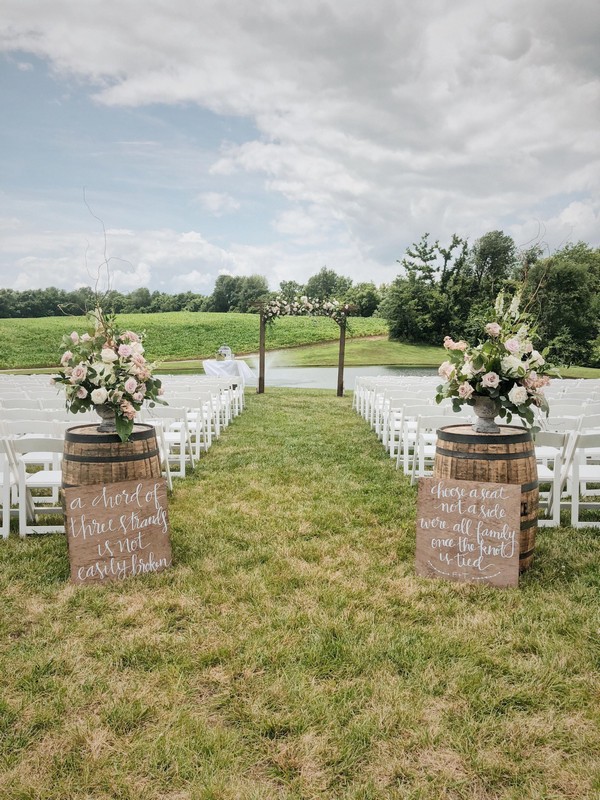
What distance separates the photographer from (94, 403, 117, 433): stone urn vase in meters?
4.61

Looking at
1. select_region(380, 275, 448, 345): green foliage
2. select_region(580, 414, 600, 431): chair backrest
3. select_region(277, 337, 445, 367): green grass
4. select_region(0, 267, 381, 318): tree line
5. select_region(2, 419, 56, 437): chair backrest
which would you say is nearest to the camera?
select_region(2, 419, 56, 437): chair backrest

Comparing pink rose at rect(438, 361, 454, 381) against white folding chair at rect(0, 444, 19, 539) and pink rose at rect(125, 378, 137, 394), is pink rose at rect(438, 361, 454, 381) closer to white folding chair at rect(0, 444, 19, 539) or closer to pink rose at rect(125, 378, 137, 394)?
pink rose at rect(125, 378, 137, 394)

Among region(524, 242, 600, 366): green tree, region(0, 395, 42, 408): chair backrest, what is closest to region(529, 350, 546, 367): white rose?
region(0, 395, 42, 408): chair backrest

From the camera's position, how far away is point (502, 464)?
4258 millimetres

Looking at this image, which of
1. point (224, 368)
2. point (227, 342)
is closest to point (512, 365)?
point (224, 368)

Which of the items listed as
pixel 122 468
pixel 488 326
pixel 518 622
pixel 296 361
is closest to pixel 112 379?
pixel 122 468

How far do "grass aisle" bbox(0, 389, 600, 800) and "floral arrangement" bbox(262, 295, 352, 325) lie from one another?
14.0m

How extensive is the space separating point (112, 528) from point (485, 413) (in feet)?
9.71

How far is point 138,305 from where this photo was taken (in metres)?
84.6

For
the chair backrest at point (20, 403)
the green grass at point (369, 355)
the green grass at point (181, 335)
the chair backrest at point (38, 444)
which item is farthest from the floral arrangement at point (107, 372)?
the green grass at point (181, 335)

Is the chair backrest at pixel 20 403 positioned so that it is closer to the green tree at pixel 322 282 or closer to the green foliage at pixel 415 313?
the green foliage at pixel 415 313

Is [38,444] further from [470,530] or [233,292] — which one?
[233,292]

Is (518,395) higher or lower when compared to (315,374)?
higher

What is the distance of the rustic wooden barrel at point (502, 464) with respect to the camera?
14.0 ft
